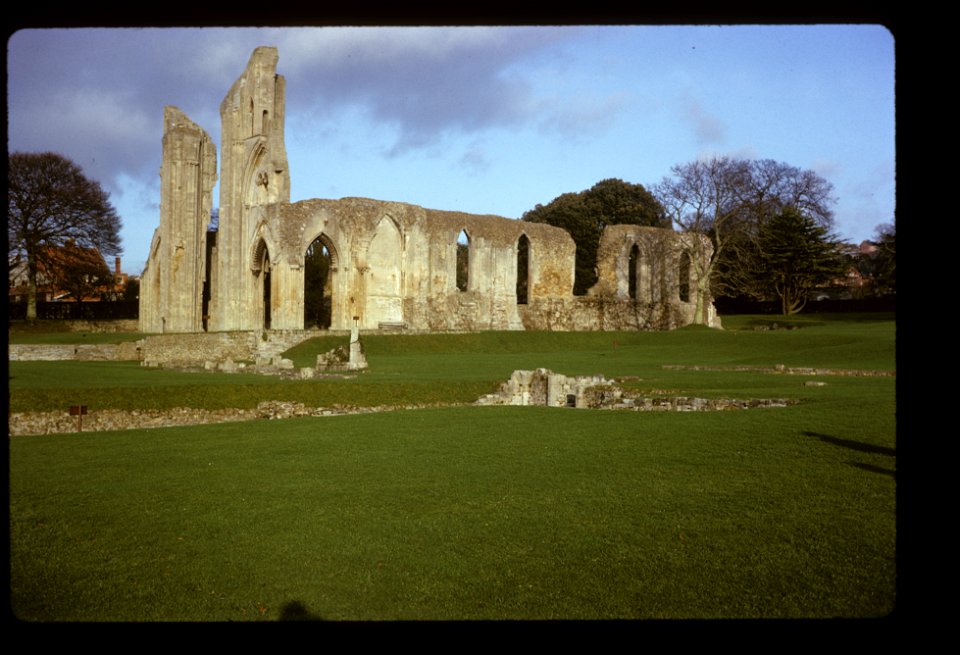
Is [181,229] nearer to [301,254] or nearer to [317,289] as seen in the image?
[301,254]

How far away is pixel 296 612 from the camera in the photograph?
13.2 ft

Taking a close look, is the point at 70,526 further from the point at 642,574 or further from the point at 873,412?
the point at 873,412

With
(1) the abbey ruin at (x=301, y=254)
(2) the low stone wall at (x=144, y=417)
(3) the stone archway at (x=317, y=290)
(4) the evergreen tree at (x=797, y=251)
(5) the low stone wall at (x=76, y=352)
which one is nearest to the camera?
(2) the low stone wall at (x=144, y=417)

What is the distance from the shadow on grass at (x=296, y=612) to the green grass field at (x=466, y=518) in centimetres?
1

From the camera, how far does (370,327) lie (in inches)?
1346

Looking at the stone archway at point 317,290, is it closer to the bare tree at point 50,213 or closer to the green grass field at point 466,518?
the bare tree at point 50,213

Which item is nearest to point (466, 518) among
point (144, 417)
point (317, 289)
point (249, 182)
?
point (144, 417)

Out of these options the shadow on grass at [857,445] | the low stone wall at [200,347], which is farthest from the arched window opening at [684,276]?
the shadow on grass at [857,445]

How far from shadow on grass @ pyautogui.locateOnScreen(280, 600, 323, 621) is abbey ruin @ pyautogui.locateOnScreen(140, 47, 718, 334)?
27.9m

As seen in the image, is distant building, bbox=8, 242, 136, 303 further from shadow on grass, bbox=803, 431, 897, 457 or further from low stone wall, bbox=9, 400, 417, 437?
shadow on grass, bbox=803, 431, 897, 457

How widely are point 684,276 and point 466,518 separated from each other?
41.1m

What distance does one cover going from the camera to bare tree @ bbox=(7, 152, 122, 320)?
1439 inches

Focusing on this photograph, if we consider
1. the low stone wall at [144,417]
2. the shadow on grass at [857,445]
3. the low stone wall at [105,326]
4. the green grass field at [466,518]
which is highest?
the low stone wall at [105,326]

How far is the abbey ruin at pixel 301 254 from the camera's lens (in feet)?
109
